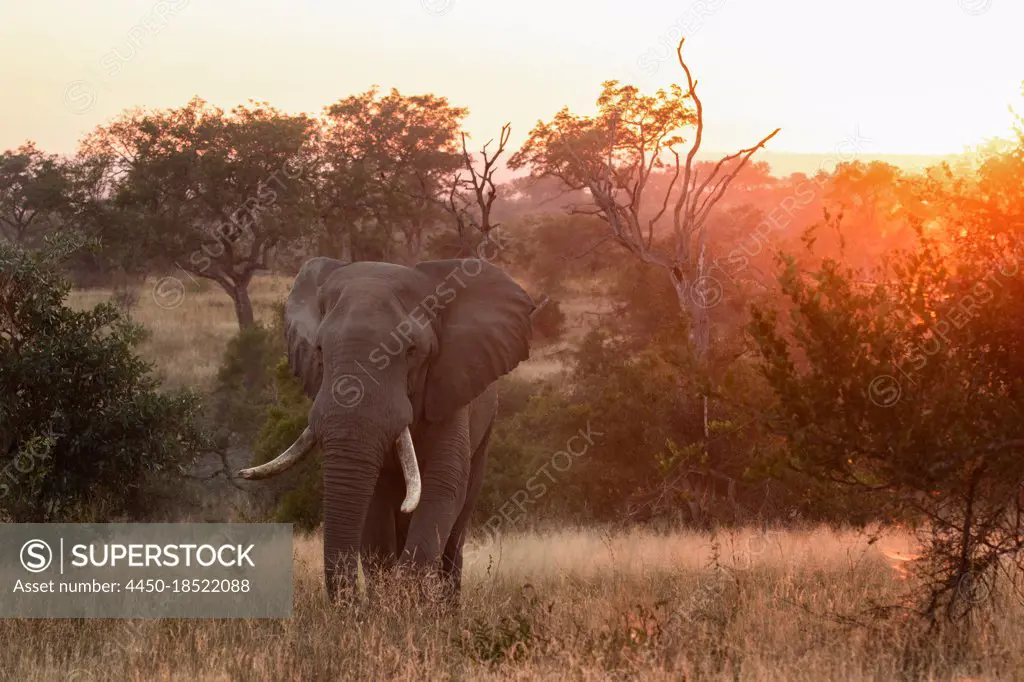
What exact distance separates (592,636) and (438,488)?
2277mm

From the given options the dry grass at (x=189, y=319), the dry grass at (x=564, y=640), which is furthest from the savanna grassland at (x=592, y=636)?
the dry grass at (x=189, y=319)

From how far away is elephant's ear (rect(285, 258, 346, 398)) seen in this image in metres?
10.6

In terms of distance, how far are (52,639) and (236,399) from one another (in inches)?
759

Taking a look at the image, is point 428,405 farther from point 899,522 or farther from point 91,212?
point 91,212

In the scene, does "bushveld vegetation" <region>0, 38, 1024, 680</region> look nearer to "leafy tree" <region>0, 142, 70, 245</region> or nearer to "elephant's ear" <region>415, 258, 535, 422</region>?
"elephant's ear" <region>415, 258, 535, 422</region>

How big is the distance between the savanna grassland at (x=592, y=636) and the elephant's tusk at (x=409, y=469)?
0.74 m

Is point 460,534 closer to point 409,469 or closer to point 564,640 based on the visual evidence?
point 409,469

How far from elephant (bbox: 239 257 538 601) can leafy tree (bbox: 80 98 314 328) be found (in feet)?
99.3

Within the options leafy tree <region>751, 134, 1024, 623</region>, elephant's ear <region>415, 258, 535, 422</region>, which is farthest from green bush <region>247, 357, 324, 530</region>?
leafy tree <region>751, 134, 1024, 623</region>

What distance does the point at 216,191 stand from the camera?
42.9m

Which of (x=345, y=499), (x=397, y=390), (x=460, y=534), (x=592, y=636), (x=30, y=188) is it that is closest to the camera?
(x=592, y=636)

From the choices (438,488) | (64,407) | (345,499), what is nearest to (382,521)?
(438,488)

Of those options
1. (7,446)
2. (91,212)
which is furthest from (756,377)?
(91,212)

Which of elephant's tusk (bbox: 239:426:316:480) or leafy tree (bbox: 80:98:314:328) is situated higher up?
leafy tree (bbox: 80:98:314:328)
